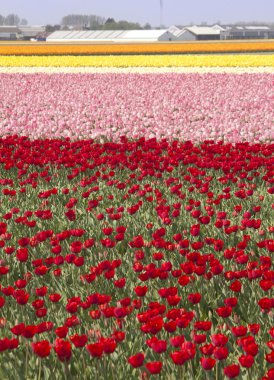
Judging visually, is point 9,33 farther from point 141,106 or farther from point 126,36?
point 141,106

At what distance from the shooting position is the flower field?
309 cm

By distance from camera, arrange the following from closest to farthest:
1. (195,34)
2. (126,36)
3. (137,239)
→ (137,239) < (126,36) < (195,34)

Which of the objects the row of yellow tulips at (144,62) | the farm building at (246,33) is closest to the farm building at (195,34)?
the farm building at (246,33)

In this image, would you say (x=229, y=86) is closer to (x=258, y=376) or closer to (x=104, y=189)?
(x=104, y=189)

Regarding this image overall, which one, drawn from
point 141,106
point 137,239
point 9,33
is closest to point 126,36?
point 9,33

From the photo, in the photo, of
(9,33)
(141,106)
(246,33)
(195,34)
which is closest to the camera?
(141,106)

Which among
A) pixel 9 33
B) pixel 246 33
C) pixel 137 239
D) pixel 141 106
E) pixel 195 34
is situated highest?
pixel 9 33

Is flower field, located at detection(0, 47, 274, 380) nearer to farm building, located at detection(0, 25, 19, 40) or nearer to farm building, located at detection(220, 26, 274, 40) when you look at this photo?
farm building, located at detection(220, 26, 274, 40)

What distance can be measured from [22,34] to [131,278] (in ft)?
508

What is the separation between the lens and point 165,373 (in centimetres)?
307

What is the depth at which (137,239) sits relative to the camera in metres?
4.23

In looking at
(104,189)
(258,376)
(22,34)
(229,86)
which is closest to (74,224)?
(104,189)

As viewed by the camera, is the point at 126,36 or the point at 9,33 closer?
the point at 126,36

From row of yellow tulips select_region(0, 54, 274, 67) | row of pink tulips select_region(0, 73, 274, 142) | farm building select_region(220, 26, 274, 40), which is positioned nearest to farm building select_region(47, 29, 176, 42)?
farm building select_region(220, 26, 274, 40)
